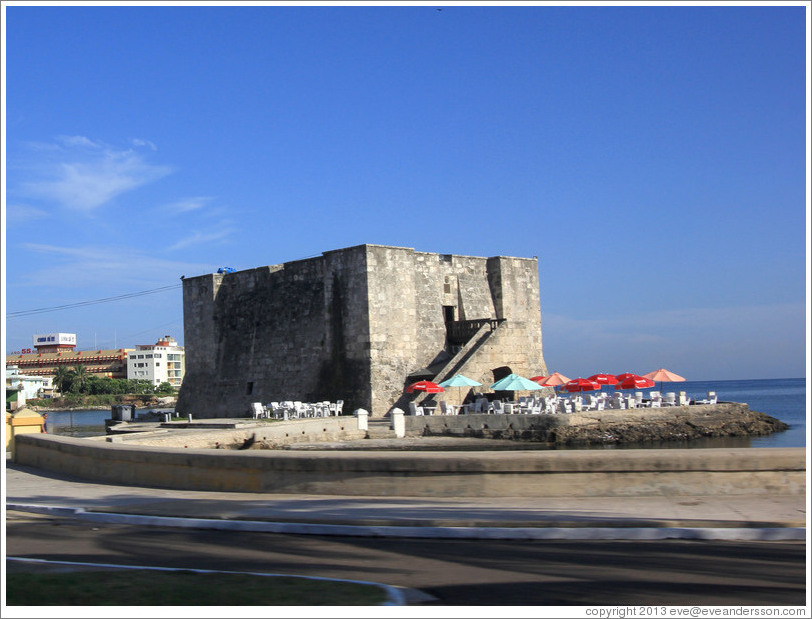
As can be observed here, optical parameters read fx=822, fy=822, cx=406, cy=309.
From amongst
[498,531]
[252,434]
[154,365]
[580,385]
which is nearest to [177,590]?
[498,531]

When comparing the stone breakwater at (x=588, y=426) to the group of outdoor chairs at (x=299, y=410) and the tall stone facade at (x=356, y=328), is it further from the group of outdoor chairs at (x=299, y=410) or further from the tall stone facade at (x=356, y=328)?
the group of outdoor chairs at (x=299, y=410)

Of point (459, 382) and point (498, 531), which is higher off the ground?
point (459, 382)

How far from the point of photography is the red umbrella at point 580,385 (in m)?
33.7

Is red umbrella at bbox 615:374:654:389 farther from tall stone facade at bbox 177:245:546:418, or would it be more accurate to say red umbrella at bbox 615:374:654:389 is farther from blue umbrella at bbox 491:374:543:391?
blue umbrella at bbox 491:374:543:391

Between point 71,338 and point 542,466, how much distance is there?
482ft

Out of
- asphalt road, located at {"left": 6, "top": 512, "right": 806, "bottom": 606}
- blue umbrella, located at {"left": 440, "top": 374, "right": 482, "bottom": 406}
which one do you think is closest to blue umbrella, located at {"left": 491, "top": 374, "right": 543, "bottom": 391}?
blue umbrella, located at {"left": 440, "top": 374, "right": 482, "bottom": 406}

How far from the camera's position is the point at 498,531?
8.03 meters

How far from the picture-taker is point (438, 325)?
35562 millimetres

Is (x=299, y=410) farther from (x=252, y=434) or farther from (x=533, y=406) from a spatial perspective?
(x=533, y=406)

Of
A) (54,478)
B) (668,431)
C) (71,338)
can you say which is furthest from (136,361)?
(54,478)

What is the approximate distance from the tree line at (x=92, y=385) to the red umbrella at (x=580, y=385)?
8887 centimetres

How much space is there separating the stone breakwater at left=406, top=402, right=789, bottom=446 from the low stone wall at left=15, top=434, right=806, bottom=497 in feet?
59.0

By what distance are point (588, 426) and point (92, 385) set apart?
96606mm

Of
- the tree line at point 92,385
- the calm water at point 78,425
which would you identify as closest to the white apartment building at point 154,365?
the tree line at point 92,385
